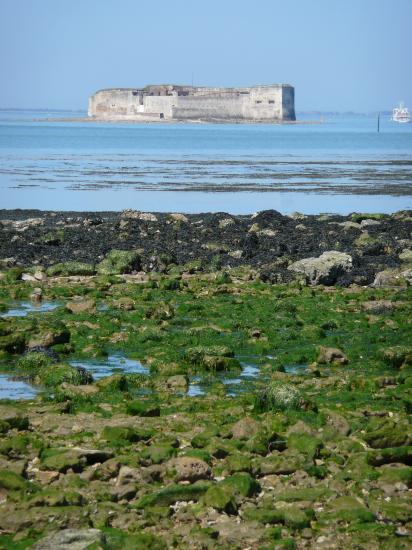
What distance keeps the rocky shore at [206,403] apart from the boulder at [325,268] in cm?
3

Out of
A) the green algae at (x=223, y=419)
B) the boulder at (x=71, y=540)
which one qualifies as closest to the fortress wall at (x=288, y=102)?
the green algae at (x=223, y=419)

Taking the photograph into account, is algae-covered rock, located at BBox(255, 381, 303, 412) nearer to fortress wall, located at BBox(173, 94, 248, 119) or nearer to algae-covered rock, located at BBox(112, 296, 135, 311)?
algae-covered rock, located at BBox(112, 296, 135, 311)

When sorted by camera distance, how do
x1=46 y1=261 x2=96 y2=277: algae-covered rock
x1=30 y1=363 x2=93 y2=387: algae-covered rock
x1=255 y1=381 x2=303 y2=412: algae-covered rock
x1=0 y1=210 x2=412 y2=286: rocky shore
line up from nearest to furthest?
x1=255 y1=381 x2=303 y2=412: algae-covered rock, x1=30 y1=363 x2=93 y2=387: algae-covered rock, x1=46 y1=261 x2=96 y2=277: algae-covered rock, x1=0 y1=210 x2=412 y2=286: rocky shore

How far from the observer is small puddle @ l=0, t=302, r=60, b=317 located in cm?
1419

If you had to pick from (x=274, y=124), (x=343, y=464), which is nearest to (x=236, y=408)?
(x=343, y=464)

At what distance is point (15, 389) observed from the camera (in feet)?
34.1

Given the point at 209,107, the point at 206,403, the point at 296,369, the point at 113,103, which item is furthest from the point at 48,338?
the point at 113,103

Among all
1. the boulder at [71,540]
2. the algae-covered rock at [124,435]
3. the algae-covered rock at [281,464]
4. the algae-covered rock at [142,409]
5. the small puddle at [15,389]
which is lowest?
the small puddle at [15,389]

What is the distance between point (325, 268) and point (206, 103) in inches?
5425

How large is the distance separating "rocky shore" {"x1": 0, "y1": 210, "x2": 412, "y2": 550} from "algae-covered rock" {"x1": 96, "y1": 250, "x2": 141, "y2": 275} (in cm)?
4

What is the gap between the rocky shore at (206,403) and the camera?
6770mm

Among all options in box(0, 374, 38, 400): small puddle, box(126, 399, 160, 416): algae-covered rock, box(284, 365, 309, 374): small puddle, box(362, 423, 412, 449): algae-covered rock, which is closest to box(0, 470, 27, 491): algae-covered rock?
box(126, 399, 160, 416): algae-covered rock

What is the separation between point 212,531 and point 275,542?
0.39 m

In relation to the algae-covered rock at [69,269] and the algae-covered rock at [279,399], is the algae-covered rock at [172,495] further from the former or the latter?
the algae-covered rock at [69,269]
